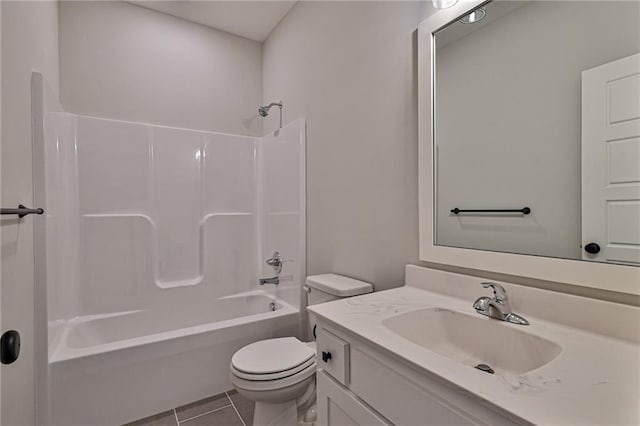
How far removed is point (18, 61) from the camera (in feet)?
3.78

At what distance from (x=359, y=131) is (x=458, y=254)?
88 cm

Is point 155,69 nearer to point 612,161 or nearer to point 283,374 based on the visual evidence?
point 283,374

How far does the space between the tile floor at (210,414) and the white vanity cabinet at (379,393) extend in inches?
40.1

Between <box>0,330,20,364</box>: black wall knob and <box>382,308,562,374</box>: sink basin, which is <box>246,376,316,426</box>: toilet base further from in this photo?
<box>0,330,20,364</box>: black wall knob

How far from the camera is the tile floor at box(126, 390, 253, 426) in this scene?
5.73ft

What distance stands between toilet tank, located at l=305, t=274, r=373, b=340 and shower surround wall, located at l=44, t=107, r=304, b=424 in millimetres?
427

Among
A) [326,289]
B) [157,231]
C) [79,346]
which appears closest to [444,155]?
[326,289]

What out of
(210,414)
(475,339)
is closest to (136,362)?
(210,414)

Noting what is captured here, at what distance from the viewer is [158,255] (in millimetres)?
2436

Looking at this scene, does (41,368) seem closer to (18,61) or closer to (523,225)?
(18,61)

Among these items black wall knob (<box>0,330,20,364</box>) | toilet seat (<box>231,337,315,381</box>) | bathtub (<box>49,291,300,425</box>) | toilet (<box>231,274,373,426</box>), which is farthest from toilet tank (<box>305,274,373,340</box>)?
black wall knob (<box>0,330,20,364</box>)

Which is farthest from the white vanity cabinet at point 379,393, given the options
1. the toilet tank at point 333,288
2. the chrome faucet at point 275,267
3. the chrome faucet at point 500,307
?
the chrome faucet at point 275,267

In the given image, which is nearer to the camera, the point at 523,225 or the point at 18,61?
the point at 523,225

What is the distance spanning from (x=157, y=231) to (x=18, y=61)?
4.86 feet
